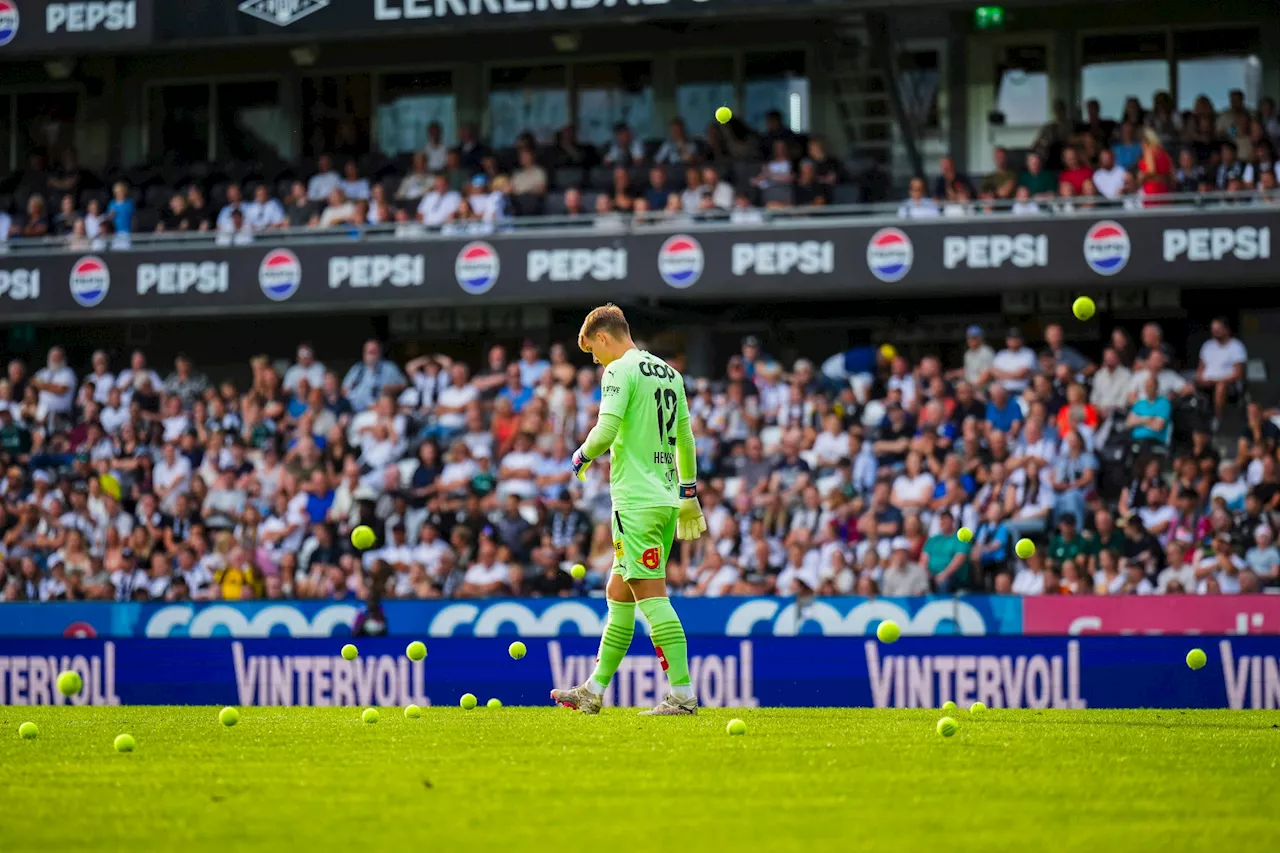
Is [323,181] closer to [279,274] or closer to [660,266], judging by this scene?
[279,274]

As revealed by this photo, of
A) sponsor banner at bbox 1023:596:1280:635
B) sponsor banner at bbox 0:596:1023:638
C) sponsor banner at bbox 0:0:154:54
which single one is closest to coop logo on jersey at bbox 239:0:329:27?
sponsor banner at bbox 0:0:154:54

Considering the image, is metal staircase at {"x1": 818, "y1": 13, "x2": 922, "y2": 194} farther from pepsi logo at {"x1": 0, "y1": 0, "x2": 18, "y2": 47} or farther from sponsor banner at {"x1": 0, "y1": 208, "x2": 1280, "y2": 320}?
pepsi logo at {"x1": 0, "y1": 0, "x2": 18, "y2": 47}

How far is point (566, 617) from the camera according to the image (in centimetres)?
1716

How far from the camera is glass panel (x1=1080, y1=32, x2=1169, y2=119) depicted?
24109 mm

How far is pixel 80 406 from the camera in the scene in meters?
24.2

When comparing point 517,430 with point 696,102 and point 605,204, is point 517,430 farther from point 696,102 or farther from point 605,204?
point 696,102

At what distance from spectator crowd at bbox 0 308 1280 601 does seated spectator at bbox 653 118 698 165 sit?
8.93 ft

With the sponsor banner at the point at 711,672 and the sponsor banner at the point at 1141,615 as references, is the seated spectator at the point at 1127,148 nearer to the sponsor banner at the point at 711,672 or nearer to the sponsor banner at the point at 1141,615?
the sponsor banner at the point at 1141,615

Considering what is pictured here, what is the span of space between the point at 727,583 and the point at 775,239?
16.8 feet

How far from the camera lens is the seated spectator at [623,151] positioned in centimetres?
2411

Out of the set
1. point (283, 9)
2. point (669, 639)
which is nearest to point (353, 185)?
point (283, 9)

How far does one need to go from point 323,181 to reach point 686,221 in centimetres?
589

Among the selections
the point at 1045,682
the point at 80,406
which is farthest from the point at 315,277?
the point at 1045,682

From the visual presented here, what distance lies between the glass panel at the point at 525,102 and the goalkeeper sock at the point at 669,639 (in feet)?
57.7
